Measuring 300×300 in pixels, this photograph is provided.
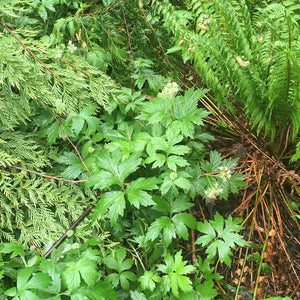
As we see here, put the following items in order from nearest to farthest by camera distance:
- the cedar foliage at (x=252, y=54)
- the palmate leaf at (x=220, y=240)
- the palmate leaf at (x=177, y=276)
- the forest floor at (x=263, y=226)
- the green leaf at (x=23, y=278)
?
the green leaf at (x=23, y=278), the palmate leaf at (x=177, y=276), the palmate leaf at (x=220, y=240), the cedar foliage at (x=252, y=54), the forest floor at (x=263, y=226)

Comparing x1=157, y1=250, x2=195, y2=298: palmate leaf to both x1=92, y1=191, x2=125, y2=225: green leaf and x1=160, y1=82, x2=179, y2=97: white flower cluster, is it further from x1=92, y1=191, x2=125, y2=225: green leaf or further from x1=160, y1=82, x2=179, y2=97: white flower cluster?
x1=160, y1=82, x2=179, y2=97: white flower cluster

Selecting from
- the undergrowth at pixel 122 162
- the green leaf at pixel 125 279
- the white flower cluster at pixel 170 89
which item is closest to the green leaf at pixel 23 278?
the undergrowth at pixel 122 162

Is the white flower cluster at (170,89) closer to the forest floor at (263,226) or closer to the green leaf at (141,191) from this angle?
the green leaf at (141,191)

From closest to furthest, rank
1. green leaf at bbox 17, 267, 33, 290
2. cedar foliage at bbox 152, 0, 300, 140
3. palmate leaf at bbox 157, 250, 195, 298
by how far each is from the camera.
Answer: green leaf at bbox 17, 267, 33, 290 → palmate leaf at bbox 157, 250, 195, 298 → cedar foliage at bbox 152, 0, 300, 140

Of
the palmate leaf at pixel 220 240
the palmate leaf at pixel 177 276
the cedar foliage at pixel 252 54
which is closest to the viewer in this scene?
the palmate leaf at pixel 177 276

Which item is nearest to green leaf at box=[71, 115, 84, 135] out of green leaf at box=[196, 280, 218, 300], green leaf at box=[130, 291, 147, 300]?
green leaf at box=[130, 291, 147, 300]

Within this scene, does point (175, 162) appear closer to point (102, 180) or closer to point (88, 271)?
point (102, 180)

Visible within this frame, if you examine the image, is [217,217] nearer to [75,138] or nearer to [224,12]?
[75,138]

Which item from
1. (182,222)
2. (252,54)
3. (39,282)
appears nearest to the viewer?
(39,282)

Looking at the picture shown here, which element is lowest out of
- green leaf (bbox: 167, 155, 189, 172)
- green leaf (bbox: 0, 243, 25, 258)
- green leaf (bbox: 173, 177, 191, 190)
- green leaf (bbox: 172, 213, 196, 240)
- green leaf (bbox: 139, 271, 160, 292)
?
Result: green leaf (bbox: 139, 271, 160, 292)

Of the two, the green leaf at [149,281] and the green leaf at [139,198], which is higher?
the green leaf at [139,198]

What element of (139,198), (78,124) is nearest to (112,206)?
(139,198)

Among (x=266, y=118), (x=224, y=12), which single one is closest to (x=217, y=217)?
(x=266, y=118)

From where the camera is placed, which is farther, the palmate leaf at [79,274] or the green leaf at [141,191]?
the green leaf at [141,191]
